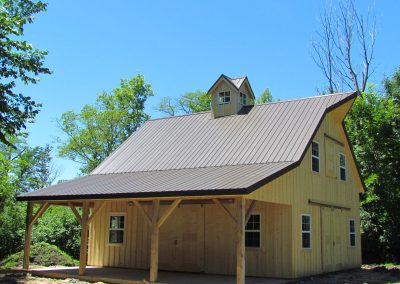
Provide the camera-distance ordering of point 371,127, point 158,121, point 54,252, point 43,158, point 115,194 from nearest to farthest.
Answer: point 115,194 < point 54,252 < point 158,121 < point 371,127 < point 43,158

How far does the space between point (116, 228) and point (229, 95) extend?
7.38m

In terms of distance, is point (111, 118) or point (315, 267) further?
point (111, 118)

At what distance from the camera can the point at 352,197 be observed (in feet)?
68.4

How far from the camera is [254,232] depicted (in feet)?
52.4

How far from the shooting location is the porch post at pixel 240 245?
1170cm

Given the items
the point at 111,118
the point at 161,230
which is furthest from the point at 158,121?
the point at 111,118

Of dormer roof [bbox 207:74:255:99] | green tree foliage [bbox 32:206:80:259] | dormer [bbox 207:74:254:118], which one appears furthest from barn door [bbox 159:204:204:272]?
green tree foliage [bbox 32:206:80:259]

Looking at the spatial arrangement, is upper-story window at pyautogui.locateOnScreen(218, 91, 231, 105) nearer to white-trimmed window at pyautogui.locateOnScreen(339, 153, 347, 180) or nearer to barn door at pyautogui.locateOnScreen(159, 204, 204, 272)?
white-trimmed window at pyautogui.locateOnScreen(339, 153, 347, 180)

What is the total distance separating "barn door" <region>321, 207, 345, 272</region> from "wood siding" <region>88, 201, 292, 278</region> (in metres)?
2.64

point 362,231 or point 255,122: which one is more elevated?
point 255,122

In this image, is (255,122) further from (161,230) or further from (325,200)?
(161,230)

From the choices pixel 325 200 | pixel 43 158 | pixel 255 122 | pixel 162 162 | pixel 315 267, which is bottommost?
pixel 315 267

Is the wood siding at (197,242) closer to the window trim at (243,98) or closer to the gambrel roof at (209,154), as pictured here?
the gambrel roof at (209,154)

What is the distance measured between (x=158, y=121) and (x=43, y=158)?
140ft
